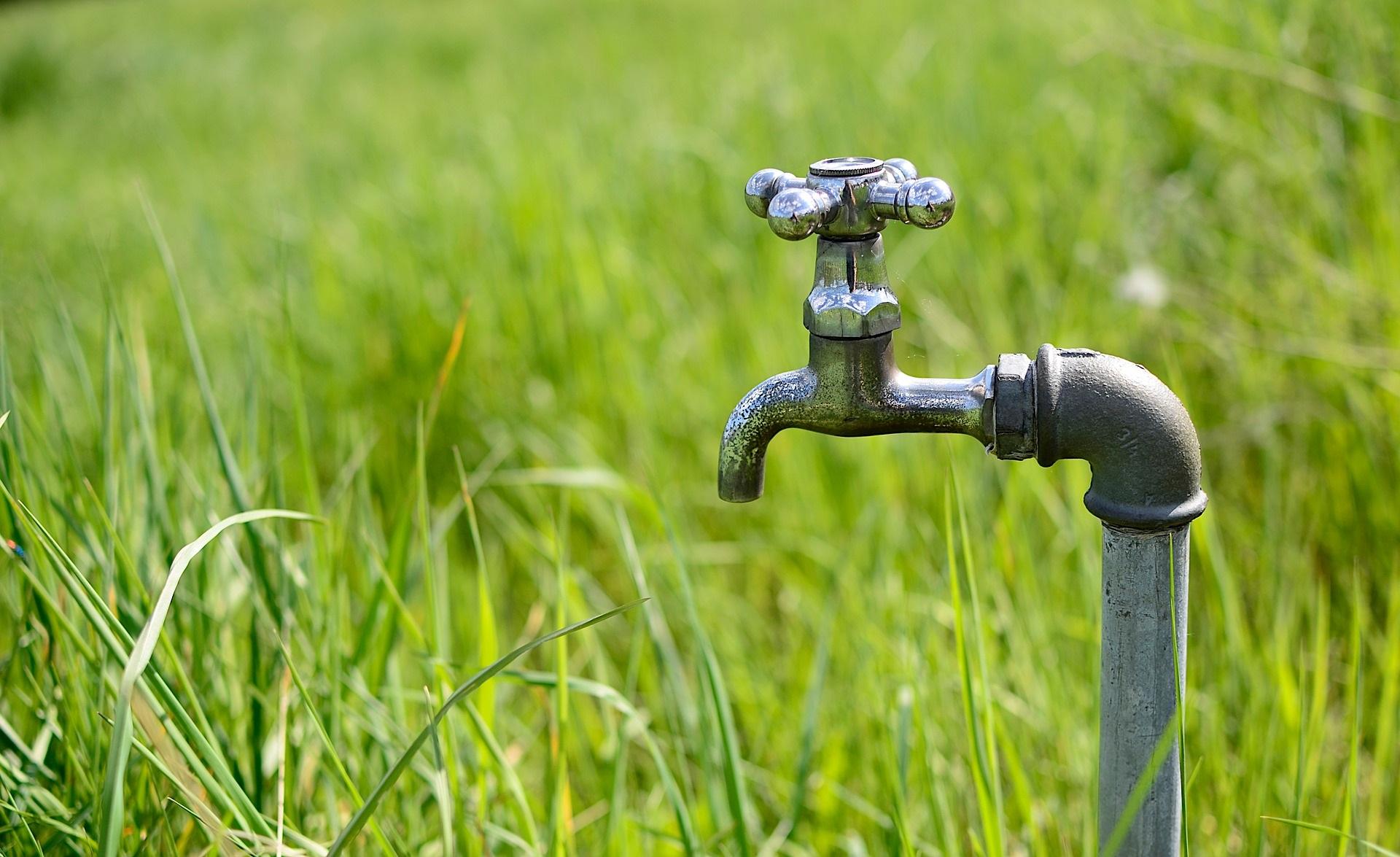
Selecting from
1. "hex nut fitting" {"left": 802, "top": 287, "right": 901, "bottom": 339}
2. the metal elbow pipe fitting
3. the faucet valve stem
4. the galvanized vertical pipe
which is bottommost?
the galvanized vertical pipe

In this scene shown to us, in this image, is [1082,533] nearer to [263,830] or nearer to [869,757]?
[869,757]

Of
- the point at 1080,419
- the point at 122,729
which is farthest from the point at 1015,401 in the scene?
the point at 122,729

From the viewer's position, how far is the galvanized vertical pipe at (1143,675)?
0.77 m

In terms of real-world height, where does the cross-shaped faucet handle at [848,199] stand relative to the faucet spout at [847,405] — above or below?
above

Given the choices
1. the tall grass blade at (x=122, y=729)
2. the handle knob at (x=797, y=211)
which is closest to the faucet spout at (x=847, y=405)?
the handle knob at (x=797, y=211)

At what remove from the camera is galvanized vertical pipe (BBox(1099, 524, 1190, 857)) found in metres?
0.77

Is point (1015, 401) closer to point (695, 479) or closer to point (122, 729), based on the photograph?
point (122, 729)

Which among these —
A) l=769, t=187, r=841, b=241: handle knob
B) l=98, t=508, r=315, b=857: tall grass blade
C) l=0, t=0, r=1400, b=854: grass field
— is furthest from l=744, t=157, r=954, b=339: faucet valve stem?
l=98, t=508, r=315, b=857: tall grass blade

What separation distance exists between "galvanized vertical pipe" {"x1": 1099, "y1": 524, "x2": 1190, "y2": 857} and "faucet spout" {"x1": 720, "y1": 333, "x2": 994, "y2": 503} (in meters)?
0.12

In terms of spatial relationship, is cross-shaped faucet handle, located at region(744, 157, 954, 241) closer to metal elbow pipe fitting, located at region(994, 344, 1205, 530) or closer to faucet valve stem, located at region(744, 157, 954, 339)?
faucet valve stem, located at region(744, 157, 954, 339)

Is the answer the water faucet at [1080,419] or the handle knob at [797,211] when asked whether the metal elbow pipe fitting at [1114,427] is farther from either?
the handle knob at [797,211]

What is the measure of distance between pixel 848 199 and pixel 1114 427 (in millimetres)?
218

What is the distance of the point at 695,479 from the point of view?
2.00 meters

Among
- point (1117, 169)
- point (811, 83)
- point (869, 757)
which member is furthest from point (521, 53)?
point (869, 757)
